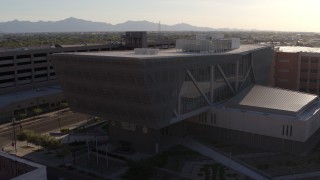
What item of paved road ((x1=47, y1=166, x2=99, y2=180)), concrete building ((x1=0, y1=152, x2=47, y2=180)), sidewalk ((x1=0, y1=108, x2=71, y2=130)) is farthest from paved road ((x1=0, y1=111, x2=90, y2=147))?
concrete building ((x1=0, y1=152, x2=47, y2=180))

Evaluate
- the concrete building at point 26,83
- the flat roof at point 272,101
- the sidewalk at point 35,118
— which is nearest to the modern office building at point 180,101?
the flat roof at point 272,101

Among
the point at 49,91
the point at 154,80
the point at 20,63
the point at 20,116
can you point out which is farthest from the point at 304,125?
the point at 20,63

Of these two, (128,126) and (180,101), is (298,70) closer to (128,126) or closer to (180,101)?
(180,101)

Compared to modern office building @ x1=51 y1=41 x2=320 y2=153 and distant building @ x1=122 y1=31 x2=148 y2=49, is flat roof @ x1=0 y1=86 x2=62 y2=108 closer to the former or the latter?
modern office building @ x1=51 y1=41 x2=320 y2=153

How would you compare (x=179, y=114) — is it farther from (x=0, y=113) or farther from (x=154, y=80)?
(x=0, y=113)

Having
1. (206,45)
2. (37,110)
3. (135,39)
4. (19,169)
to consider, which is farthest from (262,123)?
(135,39)
